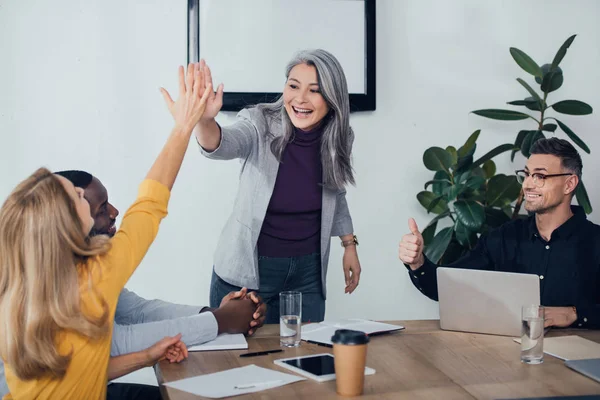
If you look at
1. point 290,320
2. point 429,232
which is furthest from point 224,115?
point 290,320

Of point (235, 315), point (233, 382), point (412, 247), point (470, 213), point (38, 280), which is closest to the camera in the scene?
point (38, 280)

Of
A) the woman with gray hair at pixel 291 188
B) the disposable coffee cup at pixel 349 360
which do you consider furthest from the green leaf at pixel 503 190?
the disposable coffee cup at pixel 349 360

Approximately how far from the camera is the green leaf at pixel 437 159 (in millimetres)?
3338

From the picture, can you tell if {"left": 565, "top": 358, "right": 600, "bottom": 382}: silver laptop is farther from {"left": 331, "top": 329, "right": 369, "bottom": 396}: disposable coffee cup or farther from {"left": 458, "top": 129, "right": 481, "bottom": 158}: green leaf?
{"left": 458, "top": 129, "right": 481, "bottom": 158}: green leaf

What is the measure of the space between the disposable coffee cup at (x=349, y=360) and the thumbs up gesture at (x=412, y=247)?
0.79 metres

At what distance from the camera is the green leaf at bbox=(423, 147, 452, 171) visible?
3338mm

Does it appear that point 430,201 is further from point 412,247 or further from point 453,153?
point 412,247

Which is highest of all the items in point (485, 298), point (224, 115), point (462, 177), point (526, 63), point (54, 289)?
point (526, 63)

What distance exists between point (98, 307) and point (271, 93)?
205 centimetres

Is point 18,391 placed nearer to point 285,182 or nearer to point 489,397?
point 489,397

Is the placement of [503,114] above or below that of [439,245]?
above

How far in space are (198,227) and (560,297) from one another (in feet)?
5.57

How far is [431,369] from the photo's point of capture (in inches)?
65.4

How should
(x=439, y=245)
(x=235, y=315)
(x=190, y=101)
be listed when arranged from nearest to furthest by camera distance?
(x=190, y=101) < (x=235, y=315) < (x=439, y=245)
